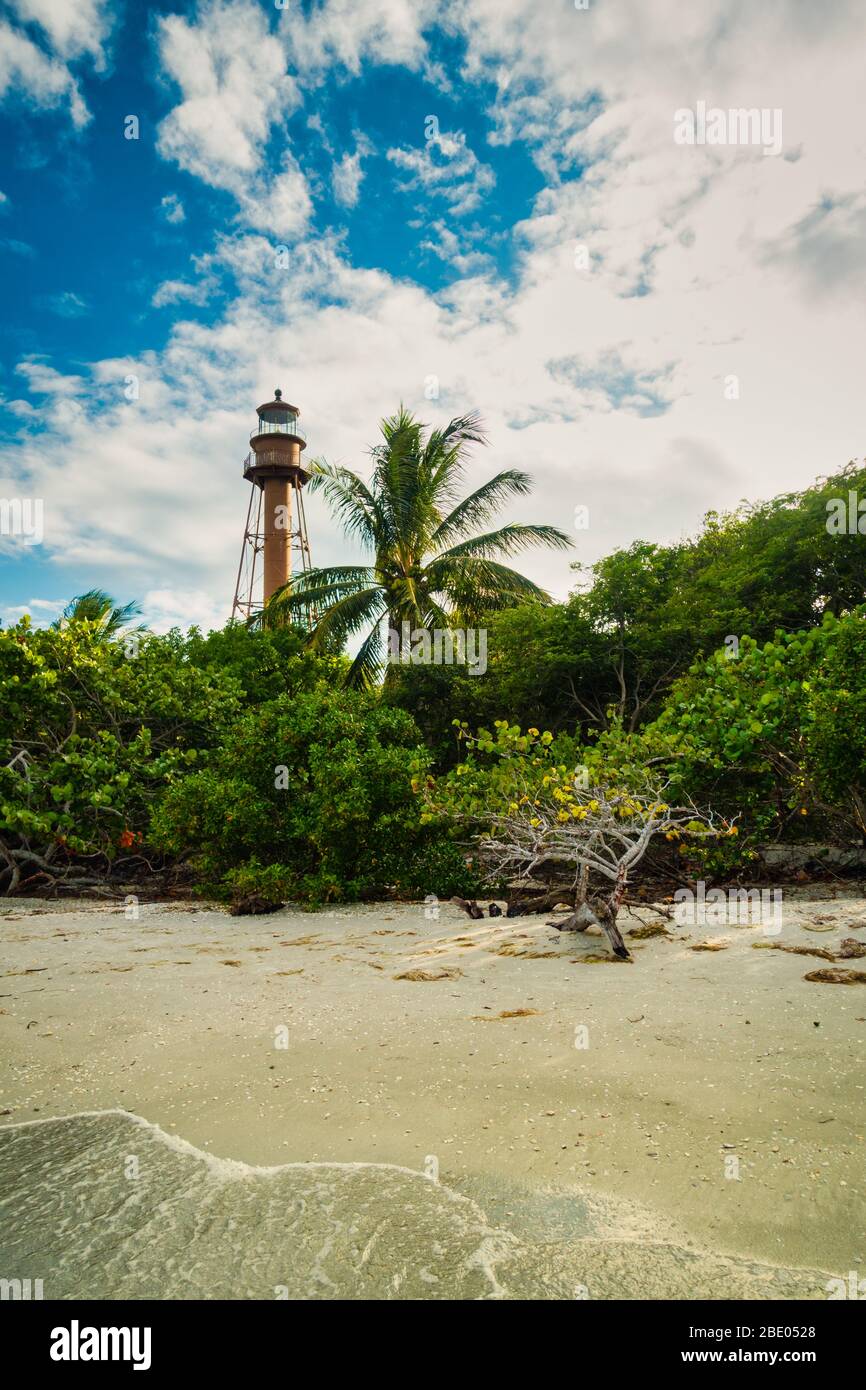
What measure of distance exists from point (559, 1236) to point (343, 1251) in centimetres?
69

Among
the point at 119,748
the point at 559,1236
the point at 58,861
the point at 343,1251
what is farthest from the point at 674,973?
the point at 58,861

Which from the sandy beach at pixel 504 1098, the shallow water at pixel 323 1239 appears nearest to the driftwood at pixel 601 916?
the sandy beach at pixel 504 1098

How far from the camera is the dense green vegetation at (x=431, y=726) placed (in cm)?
857

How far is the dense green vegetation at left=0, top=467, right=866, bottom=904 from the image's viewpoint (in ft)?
28.1

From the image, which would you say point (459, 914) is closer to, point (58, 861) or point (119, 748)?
point (119, 748)

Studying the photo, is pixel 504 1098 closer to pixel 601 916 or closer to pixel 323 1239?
pixel 323 1239

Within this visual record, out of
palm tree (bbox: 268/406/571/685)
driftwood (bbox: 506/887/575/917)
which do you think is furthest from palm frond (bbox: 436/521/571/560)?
driftwood (bbox: 506/887/575/917)

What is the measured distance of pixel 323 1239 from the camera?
7.98 feet

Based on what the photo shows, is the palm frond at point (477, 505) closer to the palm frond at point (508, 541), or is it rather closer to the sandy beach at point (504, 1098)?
the palm frond at point (508, 541)

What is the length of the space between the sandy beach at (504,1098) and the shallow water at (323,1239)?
10mm

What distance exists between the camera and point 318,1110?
11.1 feet

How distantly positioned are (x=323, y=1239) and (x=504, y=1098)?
3.99ft

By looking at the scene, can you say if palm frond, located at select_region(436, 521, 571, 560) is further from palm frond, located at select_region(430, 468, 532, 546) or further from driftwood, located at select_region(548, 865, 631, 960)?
driftwood, located at select_region(548, 865, 631, 960)

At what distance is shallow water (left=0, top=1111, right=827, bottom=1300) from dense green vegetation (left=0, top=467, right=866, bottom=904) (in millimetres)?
5304
